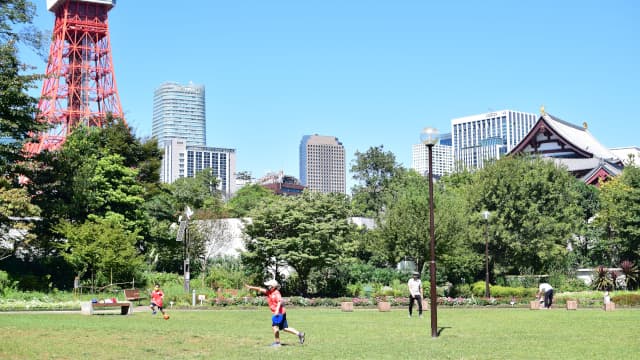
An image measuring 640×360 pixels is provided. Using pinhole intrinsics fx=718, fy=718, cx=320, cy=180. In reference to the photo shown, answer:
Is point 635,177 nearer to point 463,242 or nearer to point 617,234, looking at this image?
point 617,234

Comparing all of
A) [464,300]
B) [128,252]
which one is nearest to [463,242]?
[464,300]

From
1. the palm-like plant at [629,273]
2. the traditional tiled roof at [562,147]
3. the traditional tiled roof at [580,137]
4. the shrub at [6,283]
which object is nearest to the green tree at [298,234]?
the shrub at [6,283]

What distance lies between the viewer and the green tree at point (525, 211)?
4272 cm

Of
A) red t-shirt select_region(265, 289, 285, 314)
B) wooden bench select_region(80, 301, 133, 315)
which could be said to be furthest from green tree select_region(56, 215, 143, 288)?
red t-shirt select_region(265, 289, 285, 314)

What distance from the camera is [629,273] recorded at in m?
43.3

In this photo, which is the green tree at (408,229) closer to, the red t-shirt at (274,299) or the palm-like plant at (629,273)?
the palm-like plant at (629,273)

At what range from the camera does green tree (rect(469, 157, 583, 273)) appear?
Answer: 42719 mm

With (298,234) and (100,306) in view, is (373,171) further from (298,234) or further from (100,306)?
(100,306)

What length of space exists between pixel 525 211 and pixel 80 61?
53.7 meters

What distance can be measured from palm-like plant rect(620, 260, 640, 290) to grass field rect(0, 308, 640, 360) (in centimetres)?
2248

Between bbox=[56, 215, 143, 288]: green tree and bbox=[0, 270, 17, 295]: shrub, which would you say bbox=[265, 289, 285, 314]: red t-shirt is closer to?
bbox=[56, 215, 143, 288]: green tree

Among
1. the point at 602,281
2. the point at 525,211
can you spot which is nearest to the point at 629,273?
the point at 602,281

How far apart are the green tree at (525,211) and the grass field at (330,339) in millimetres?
20283

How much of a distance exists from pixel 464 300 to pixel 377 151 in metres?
43.7
